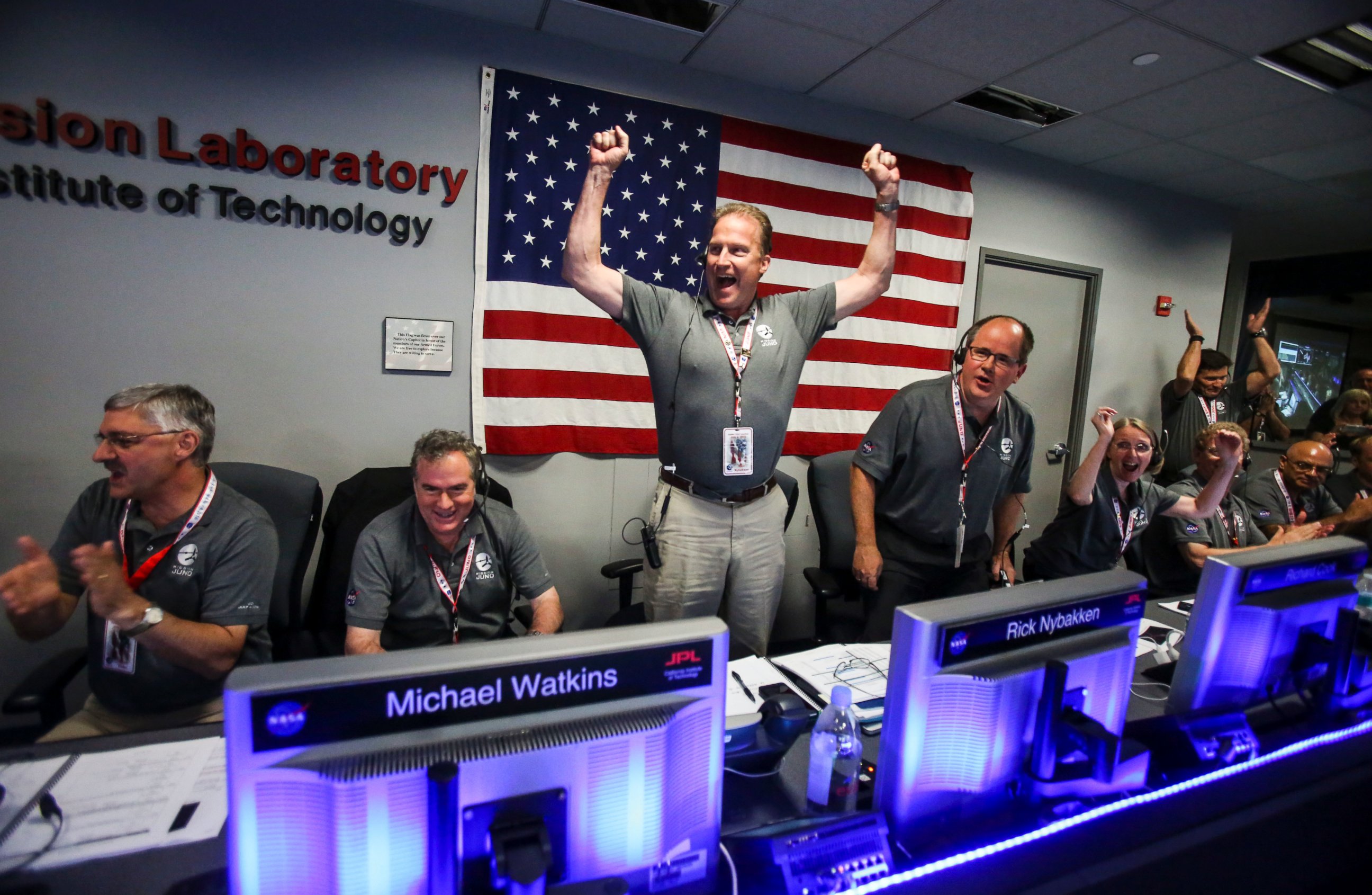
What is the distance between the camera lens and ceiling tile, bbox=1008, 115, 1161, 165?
331cm

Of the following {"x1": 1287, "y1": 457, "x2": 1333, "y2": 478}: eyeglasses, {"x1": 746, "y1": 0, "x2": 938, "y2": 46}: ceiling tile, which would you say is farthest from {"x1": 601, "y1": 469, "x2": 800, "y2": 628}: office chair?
{"x1": 1287, "y1": 457, "x2": 1333, "y2": 478}: eyeglasses

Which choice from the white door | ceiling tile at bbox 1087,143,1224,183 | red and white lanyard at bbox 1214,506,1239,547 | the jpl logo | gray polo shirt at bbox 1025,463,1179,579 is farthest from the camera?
the white door

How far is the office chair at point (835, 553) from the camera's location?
2.38 metres

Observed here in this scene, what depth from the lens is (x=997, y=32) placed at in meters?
2.46

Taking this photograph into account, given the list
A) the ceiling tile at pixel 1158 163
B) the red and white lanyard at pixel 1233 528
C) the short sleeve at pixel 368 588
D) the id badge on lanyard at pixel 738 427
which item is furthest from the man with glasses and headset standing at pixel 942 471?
the ceiling tile at pixel 1158 163

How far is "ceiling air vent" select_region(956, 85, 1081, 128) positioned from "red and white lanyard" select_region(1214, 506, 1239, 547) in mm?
2015

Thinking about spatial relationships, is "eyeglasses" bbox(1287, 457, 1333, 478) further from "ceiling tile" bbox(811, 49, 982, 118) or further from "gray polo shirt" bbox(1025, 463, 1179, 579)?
"ceiling tile" bbox(811, 49, 982, 118)

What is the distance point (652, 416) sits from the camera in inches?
118

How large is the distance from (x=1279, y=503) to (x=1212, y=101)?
1.90 m

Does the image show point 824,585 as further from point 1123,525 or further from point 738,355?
point 1123,525

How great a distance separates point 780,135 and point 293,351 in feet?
7.65

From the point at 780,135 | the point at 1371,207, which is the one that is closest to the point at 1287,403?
the point at 1371,207

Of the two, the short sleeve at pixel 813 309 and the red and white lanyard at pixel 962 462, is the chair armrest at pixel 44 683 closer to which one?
the short sleeve at pixel 813 309

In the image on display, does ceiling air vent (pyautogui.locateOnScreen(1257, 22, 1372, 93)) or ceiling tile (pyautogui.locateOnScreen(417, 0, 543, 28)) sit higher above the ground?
ceiling air vent (pyautogui.locateOnScreen(1257, 22, 1372, 93))
